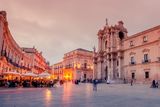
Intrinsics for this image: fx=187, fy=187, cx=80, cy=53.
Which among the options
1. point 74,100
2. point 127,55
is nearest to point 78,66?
point 127,55

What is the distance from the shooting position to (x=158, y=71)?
1444 inches

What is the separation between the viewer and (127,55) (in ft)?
150

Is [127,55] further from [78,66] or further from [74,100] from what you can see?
[74,100]

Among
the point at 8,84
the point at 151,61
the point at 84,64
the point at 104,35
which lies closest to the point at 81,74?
the point at 84,64

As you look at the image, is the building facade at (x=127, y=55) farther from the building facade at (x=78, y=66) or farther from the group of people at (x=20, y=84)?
the group of people at (x=20, y=84)

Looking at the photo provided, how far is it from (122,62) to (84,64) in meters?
32.0

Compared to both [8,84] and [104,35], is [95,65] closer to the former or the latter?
[104,35]

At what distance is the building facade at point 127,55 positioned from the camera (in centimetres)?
3812

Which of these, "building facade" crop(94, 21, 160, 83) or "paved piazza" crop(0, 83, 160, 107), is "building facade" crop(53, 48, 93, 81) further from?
"paved piazza" crop(0, 83, 160, 107)

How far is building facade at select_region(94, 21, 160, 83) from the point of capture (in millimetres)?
38125

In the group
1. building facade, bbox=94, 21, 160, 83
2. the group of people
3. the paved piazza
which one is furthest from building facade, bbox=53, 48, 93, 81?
the paved piazza

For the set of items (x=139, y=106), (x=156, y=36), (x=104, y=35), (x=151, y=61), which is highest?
(x=104, y=35)

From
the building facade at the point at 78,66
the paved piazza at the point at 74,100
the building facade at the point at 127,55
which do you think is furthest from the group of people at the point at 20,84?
the building facade at the point at 78,66

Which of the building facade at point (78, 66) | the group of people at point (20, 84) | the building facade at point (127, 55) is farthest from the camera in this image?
the building facade at point (78, 66)
